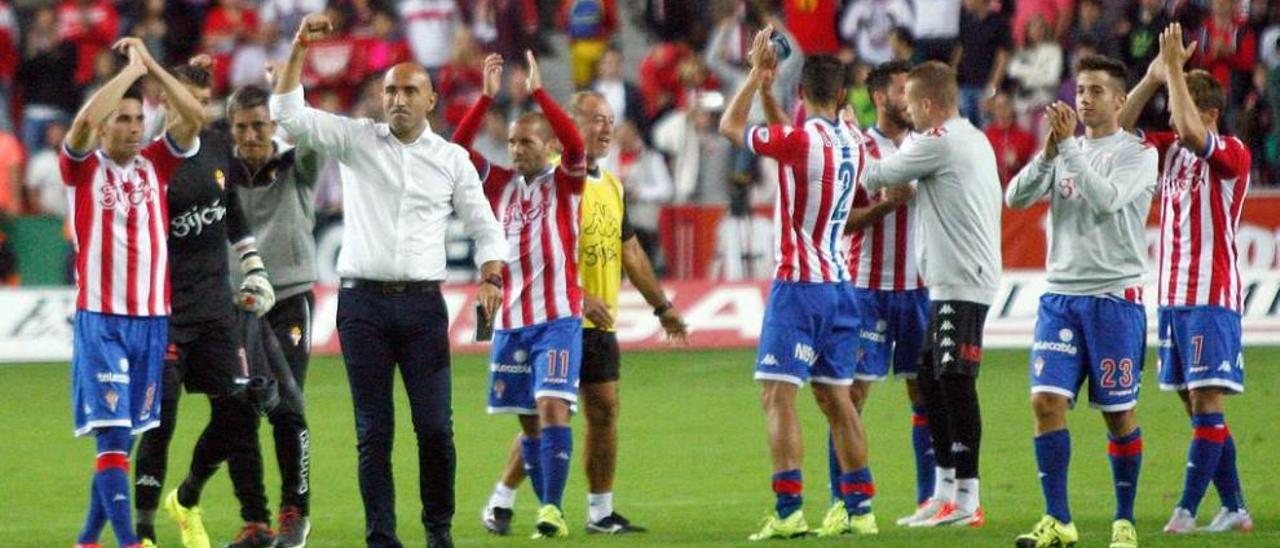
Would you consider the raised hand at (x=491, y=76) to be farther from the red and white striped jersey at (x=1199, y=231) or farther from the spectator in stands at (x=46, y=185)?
the spectator in stands at (x=46, y=185)

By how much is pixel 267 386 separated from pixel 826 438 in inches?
205

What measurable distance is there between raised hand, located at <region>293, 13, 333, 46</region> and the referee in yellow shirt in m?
2.10

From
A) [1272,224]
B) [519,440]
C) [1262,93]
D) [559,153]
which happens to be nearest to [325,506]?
[519,440]

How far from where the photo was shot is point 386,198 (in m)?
9.16

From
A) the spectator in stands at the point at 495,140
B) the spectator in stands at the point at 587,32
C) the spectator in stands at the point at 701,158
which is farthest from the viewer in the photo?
the spectator in stands at the point at 587,32

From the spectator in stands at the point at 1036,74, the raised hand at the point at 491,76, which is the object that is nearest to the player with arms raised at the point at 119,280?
the raised hand at the point at 491,76

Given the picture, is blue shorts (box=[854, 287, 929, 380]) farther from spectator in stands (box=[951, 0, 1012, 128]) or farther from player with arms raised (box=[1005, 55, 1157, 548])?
spectator in stands (box=[951, 0, 1012, 128])

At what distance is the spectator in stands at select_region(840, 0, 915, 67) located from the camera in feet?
73.1

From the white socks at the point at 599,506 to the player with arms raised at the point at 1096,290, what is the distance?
2166 mm

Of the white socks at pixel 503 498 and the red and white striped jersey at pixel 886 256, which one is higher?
the red and white striped jersey at pixel 886 256

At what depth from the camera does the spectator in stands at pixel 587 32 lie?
2372 cm

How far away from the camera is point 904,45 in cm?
2055

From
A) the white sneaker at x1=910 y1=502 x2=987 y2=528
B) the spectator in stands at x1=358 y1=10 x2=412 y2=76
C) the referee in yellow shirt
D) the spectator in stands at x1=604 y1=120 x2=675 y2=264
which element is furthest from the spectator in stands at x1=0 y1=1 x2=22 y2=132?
the white sneaker at x1=910 y1=502 x2=987 y2=528

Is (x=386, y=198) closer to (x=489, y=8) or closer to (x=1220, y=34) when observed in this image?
(x=1220, y=34)
